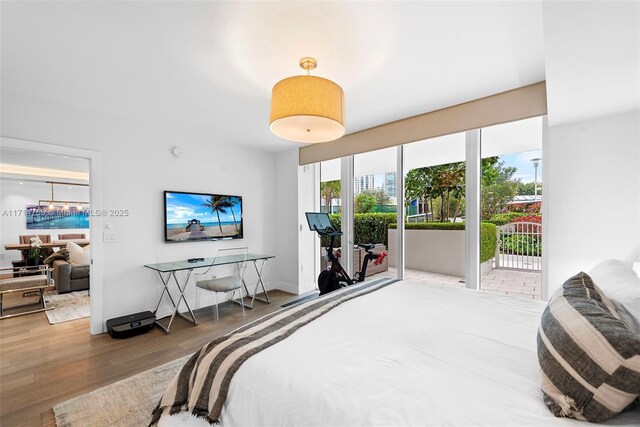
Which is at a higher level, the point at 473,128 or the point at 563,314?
the point at 473,128

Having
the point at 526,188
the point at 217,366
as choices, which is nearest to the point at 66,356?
the point at 217,366

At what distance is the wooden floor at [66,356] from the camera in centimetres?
204

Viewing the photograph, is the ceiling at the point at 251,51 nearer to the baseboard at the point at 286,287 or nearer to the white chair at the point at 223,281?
the white chair at the point at 223,281

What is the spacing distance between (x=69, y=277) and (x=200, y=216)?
2.95 metres

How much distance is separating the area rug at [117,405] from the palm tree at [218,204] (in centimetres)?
235

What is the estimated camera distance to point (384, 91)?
2.71 m

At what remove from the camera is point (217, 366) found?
1.25m

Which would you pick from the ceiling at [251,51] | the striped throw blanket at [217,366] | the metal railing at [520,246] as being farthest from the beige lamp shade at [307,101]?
the metal railing at [520,246]

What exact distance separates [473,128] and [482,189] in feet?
2.37

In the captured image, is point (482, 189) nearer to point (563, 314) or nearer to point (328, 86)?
point (328, 86)

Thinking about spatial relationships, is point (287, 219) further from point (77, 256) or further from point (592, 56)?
point (592, 56)

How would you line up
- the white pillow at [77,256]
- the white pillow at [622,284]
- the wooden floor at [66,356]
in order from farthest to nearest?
the white pillow at [77,256], the wooden floor at [66,356], the white pillow at [622,284]

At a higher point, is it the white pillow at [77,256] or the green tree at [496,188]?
the green tree at [496,188]

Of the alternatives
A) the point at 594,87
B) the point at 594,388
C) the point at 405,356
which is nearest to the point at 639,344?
the point at 594,388
